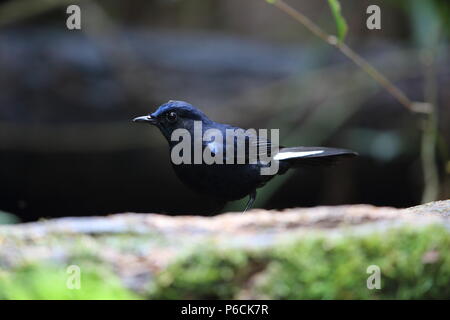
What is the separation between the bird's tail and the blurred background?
2.30 m

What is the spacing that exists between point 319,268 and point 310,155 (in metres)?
0.66

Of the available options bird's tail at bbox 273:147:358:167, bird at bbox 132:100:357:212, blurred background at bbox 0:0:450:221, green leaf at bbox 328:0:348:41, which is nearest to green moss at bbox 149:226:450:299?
bird at bbox 132:100:357:212

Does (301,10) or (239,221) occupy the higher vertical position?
(301,10)

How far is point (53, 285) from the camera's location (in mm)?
1404

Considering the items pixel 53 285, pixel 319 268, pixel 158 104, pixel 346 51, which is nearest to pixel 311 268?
pixel 319 268

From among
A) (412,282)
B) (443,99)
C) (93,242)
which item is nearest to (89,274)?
(93,242)

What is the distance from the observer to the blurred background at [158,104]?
15.9 feet

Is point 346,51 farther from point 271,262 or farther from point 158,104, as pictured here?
point 158,104

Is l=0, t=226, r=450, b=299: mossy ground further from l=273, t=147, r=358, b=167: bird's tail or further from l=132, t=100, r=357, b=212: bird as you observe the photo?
Result: l=273, t=147, r=358, b=167: bird's tail

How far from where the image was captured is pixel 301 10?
19.4 ft

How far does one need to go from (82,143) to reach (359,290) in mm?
3696

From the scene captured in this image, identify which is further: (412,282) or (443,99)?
(443,99)
